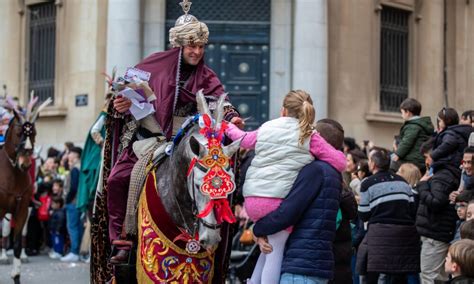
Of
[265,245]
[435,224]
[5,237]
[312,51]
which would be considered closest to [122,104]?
[265,245]

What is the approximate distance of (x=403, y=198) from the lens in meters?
11.5

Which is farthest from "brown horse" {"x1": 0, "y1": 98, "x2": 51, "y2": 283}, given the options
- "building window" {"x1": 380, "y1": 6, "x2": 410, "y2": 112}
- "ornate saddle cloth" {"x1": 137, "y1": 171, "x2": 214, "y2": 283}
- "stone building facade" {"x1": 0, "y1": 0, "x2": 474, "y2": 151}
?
"building window" {"x1": 380, "y1": 6, "x2": 410, "y2": 112}

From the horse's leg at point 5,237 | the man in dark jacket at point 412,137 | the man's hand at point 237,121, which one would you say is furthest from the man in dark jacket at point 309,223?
the horse's leg at point 5,237

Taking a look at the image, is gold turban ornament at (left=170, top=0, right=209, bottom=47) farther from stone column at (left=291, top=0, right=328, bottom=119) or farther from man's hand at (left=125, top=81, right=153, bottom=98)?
stone column at (left=291, top=0, right=328, bottom=119)

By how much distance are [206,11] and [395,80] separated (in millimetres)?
5079

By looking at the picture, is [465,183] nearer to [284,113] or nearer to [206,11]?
[284,113]

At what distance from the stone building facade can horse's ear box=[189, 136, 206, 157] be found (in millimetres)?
13622

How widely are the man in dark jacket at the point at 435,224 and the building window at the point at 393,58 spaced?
11474 mm

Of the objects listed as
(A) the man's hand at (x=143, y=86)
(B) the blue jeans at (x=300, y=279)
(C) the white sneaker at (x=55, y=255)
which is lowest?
(C) the white sneaker at (x=55, y=255)

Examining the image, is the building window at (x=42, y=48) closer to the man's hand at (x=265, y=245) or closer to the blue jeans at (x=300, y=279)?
the man's hand at (x=265, y=245)

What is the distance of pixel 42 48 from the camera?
931 inches

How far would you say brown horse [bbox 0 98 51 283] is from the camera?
1484 centimetres

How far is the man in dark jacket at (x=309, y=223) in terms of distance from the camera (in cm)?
747

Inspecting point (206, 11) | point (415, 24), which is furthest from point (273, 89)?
point (415, 24)
